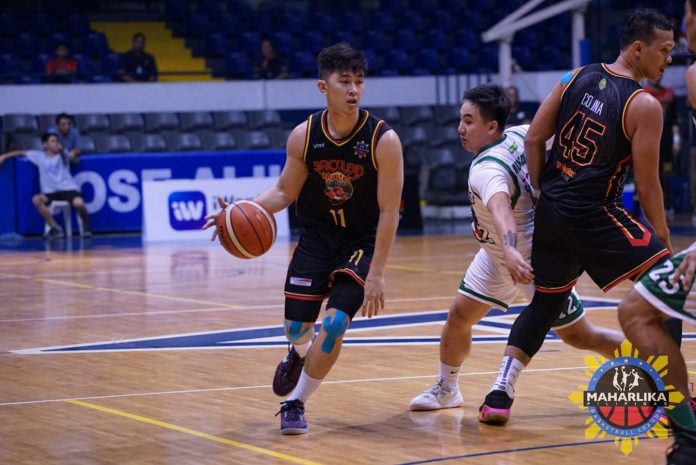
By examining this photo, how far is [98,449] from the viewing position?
5.11m

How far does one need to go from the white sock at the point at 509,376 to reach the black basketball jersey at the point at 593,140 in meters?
0.75

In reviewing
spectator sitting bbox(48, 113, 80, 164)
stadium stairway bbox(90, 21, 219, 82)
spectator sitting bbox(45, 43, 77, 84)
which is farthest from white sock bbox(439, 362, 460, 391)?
stadium stairway bbox(90, 21, 219, 82)

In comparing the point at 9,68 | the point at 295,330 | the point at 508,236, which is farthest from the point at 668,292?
the point at 9,68

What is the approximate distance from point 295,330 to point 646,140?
1800 mm

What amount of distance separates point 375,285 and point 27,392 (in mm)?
2122

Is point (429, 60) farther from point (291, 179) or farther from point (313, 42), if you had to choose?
point (291, 179)

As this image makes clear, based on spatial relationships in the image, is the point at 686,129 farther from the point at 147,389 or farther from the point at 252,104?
the point at 147,389

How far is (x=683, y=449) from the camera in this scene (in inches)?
168

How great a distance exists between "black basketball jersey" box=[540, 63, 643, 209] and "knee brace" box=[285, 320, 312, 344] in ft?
4.18

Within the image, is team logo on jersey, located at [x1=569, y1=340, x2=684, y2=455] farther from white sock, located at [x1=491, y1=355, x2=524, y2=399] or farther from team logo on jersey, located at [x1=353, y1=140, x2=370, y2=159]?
team logo on jersey, located at [x1=353, y1=140, x2=370, y2=159]

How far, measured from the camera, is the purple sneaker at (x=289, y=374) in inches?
234

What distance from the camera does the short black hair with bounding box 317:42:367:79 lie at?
5602 mm

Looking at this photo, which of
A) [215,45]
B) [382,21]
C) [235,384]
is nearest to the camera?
[235,384]

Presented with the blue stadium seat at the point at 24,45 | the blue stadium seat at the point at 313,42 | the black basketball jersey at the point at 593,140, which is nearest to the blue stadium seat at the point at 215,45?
the blue stadium seat at the point at 313,42
